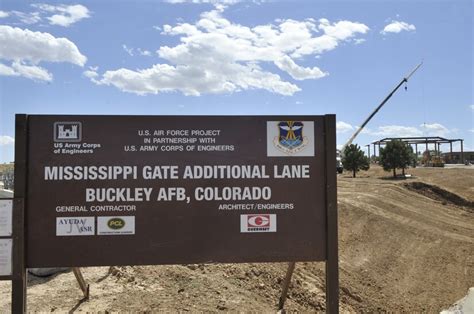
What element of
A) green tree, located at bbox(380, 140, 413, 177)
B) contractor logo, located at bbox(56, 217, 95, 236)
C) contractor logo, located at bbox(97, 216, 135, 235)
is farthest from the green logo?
green tree, located at bbox(380, 140, 413, 177)

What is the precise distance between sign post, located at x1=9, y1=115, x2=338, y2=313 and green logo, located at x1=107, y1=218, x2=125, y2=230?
2 cm

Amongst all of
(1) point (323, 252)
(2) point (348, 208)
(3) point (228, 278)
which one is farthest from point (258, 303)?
(2) point (348, 208)

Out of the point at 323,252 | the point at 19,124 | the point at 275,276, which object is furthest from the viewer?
the point at 275,276

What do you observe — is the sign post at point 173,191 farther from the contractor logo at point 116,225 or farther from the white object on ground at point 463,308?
the white object on ground at point 463,308

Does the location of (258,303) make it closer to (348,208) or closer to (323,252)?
(323,252)

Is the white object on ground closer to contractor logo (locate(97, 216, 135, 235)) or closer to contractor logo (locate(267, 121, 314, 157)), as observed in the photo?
contractor logo (locate(267, 121, 314, 157))

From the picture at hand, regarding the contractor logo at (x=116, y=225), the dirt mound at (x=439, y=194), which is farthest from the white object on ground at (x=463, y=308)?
the dirt mound at (x=439, y=194)

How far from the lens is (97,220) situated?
16.1ft

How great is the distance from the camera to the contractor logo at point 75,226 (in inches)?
191

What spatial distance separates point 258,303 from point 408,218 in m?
14.6

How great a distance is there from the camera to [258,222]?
507cm

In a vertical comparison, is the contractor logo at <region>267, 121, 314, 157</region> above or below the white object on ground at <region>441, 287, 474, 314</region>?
above

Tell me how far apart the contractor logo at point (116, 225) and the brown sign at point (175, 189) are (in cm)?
1

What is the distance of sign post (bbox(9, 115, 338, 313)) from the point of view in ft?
16.0
